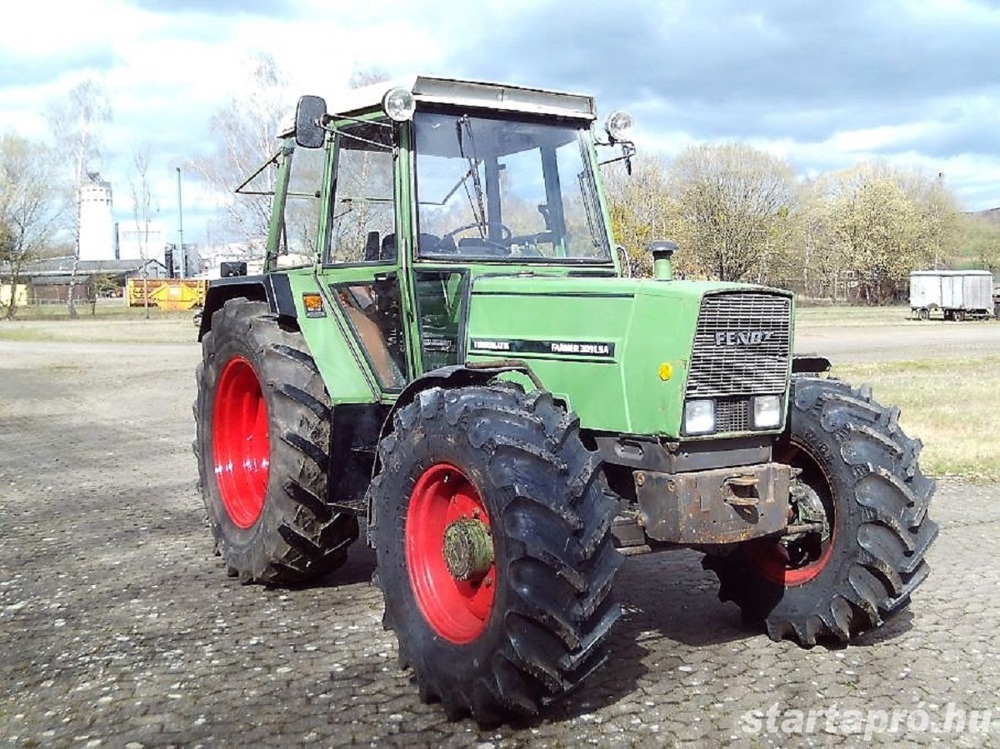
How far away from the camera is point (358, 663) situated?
4969mm

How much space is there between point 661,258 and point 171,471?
267 inches

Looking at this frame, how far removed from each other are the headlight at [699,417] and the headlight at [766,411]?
0.99 ft

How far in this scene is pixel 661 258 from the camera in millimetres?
5312

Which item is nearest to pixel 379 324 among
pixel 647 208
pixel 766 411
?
pixel 766 411

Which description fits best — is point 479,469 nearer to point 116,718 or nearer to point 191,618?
point 116,718

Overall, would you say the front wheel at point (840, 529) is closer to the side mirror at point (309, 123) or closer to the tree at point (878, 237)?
the side mirror at point (309, 123)

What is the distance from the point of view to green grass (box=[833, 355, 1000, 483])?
10.4 m

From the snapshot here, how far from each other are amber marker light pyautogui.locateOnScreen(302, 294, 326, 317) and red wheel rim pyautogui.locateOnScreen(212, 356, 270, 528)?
35.5 inches

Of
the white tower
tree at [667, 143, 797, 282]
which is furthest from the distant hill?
the white tower

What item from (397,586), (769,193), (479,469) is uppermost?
(769,193)

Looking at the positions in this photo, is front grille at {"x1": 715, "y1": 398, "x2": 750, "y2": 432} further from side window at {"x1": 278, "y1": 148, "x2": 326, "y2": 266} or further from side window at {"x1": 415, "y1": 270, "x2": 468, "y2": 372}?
side window at {"x1": 278, "y1": 148, "x2": 326, "y2": 266}

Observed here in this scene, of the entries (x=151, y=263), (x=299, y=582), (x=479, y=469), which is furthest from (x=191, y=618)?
(x=151, y=263)

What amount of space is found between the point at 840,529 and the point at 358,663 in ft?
7.76

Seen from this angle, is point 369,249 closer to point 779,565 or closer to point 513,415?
point 513,415
